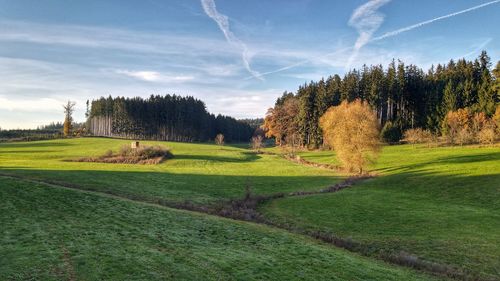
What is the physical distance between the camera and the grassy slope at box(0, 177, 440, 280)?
46.4 ft

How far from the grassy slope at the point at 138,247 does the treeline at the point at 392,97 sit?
10475 cm

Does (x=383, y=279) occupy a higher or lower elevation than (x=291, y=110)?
lower

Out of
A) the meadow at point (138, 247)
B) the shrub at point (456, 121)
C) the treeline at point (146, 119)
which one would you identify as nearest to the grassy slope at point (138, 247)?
the meadow at point (138, 247)

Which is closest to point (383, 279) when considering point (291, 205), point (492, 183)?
point (291, 205)

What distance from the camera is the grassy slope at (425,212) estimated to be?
2472cm

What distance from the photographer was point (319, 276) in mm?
Result: 16641

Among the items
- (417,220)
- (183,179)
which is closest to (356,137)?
(183,179)

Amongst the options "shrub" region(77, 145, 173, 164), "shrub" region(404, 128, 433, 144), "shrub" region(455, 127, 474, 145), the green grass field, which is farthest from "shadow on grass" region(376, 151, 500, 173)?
"shrub" region(77, 145, 173, 164)

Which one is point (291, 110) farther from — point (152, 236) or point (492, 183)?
point (152, 236)

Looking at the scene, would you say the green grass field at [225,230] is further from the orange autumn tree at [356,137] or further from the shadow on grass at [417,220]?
the orange autumn tree at [356,137]

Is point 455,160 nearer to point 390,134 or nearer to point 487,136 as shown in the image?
point 487,136

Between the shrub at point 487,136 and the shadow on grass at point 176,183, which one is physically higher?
the shrub at point 487,136

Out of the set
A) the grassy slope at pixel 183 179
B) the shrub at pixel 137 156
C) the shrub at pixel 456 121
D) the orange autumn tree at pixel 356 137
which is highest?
the shrub at pixel 456 121

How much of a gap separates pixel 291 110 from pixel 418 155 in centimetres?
6540
